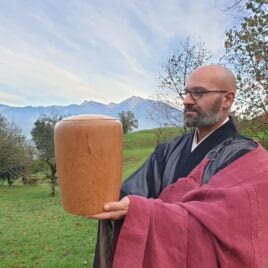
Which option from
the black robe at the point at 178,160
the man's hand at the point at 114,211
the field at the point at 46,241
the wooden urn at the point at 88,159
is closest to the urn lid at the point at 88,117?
the wooden urn at the point at 88,159

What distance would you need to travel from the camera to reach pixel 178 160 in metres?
2.25

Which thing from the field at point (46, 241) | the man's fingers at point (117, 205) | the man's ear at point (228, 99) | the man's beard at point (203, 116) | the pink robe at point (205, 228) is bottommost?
the field at point (46, 241)

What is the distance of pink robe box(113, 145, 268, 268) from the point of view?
1554 mm

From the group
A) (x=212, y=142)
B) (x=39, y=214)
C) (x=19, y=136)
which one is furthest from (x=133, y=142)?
(x=212, y=142)

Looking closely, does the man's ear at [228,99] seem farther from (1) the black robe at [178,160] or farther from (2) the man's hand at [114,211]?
(2) the man's hand at [114,211]

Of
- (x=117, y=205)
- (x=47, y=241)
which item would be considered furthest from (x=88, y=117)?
(x=47, y=241)

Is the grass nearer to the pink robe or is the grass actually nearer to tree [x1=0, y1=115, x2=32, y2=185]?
the pink robe

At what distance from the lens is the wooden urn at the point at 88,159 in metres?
1.37

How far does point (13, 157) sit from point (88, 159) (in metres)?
33.8

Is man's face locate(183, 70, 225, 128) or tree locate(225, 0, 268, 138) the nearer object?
man's face locate(183, 70, 225, 128)

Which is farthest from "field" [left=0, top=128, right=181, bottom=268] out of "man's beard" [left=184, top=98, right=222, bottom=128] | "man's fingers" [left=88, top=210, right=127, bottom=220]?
"man's fingers" [left=88, top=210, right=127, bottom=220]

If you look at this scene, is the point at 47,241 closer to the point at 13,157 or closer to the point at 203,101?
the point at 203,101

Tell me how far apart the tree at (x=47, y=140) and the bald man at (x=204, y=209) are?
21.3 m

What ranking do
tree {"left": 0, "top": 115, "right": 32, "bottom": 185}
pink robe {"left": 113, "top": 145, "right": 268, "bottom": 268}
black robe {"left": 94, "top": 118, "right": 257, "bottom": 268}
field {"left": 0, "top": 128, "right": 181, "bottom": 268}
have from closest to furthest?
pink robe {"left": 113, "top": 145, "right": 268, "bottom": 268} < black robe {"left": 94, "top": 118, "right": 257, "bottom": 268} < field {"left": 0, "top": 128, "right": 181, "bottom": 268} < tree {"left": 0, "top": 115, "right": 32, "bottom": 185}
